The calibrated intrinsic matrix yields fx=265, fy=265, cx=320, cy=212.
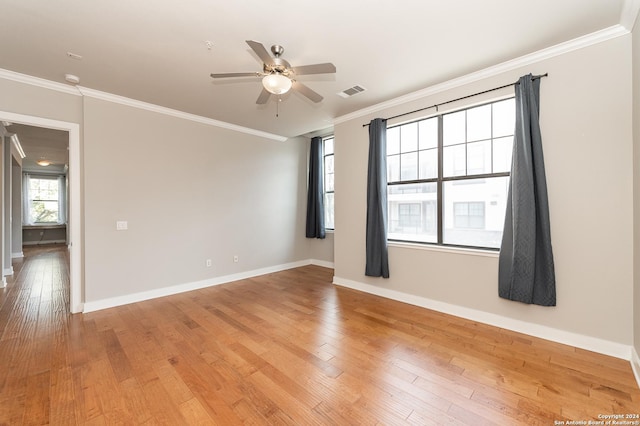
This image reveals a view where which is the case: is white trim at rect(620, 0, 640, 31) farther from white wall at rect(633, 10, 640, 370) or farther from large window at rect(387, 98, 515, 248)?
large window at rect(387, 98, 515, 248)

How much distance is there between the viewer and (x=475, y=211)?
3277 millimetres

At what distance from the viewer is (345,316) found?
10.9 ft

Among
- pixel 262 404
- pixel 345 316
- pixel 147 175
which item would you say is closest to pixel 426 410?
pixel 262 404

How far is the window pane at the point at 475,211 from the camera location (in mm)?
3100

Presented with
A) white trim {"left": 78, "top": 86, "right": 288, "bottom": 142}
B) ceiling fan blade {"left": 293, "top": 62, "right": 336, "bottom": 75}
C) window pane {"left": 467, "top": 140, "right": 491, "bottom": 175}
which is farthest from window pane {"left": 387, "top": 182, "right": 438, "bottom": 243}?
white trim {"left": 78, "top": 86, "right": 288, "bottom": 142}

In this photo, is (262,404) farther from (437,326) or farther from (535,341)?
(535,341)

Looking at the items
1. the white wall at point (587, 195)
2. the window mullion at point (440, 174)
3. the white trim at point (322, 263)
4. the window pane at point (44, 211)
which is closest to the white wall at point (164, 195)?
the white trim at point (322, 263)

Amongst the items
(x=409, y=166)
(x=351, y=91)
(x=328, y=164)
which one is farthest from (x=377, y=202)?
(x=328, y=164)

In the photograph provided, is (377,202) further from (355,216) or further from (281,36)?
(281,36)

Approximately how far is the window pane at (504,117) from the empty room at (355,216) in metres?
0.02

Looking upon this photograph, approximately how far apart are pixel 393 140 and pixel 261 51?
2.67 m

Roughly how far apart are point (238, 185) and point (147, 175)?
59.1 inches

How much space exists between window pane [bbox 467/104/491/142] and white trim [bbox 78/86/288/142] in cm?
370

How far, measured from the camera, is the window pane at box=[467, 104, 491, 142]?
3.19 meters
